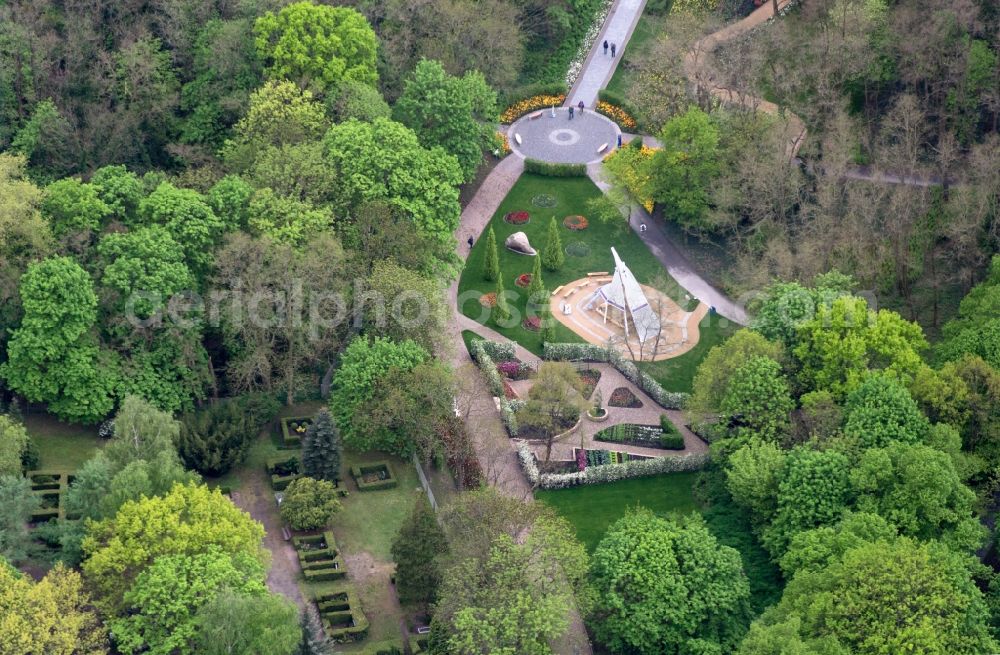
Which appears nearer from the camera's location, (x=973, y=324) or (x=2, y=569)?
(x=2, y=569)

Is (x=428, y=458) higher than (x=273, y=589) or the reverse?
higher

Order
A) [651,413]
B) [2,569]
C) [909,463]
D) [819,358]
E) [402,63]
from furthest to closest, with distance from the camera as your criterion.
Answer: [402,63] < [651,413] < [819,358] < [909,463] < [2,569]

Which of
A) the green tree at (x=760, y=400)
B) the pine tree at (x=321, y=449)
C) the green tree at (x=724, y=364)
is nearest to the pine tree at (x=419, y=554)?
the pine tree at (x=321, y=449)

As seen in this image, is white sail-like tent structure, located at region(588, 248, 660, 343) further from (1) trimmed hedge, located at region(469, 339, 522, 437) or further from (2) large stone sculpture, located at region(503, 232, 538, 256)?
(2) large stone sculpture, located at region(503, 232, 538, 256)

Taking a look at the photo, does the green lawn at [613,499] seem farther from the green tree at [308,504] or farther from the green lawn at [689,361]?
the green tree at [308,504]

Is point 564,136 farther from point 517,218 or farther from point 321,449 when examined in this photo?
point 321,449

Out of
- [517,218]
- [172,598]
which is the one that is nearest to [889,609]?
[172,598]

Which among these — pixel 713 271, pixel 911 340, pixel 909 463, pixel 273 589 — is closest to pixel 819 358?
pixel 911 340

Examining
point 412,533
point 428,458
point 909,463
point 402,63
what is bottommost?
point 909,463

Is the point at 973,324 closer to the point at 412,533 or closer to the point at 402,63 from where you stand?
the point at 412,533
